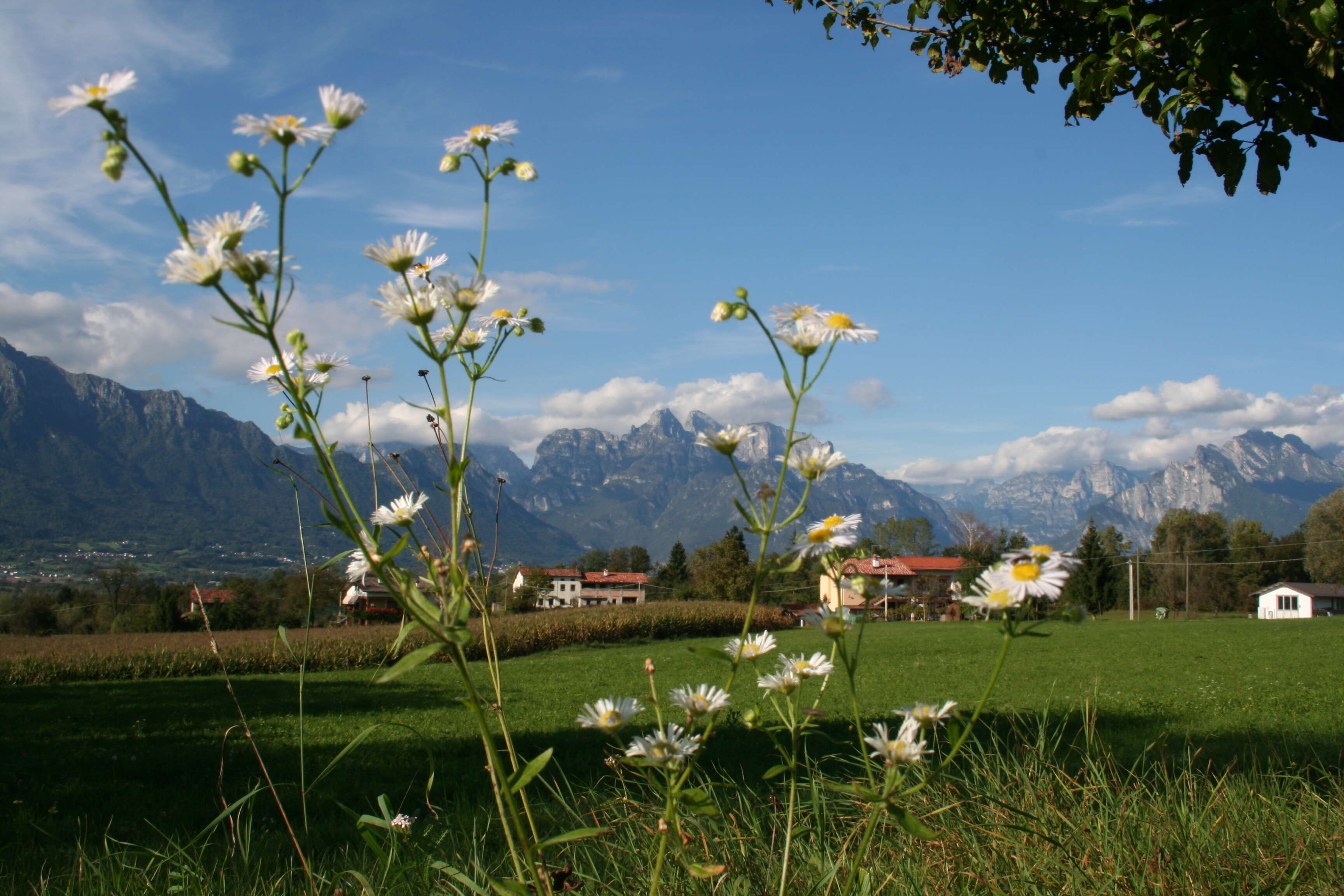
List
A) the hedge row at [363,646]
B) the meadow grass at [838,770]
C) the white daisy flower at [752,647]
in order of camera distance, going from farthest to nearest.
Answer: the hedge row at [363,646] < the meadow grass at [838,770] < the white daisy flower at [752,647]

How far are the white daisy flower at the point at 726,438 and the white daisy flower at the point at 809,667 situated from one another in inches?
13.9

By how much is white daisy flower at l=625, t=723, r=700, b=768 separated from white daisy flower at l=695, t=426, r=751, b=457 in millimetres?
369

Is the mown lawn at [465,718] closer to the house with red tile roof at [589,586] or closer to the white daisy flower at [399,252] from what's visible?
the white daisy flower at [399,252]

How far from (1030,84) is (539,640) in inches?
888

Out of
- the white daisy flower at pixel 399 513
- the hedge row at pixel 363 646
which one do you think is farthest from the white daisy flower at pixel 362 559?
the hedge row at pixel 363 646

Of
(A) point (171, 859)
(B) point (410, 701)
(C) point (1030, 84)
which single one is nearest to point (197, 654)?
(B) point (410, 701)

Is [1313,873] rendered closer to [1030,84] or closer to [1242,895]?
[1242,895]

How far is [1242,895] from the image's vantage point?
1.58m

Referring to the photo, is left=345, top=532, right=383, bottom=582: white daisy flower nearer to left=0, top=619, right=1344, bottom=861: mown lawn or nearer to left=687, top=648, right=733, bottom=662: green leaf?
left=0, top=619, right=1344, bottom=861: mown lawn

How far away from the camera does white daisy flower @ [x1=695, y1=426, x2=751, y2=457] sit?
1005mm

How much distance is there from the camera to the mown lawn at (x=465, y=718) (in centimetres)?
498

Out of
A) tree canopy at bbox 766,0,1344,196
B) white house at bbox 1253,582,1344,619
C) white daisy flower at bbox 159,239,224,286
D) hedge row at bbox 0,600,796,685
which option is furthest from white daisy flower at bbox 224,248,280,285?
white house at bbox 1253,582,1344,619

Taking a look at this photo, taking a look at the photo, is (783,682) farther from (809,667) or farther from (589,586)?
(589,586)

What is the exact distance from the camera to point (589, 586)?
234ft
